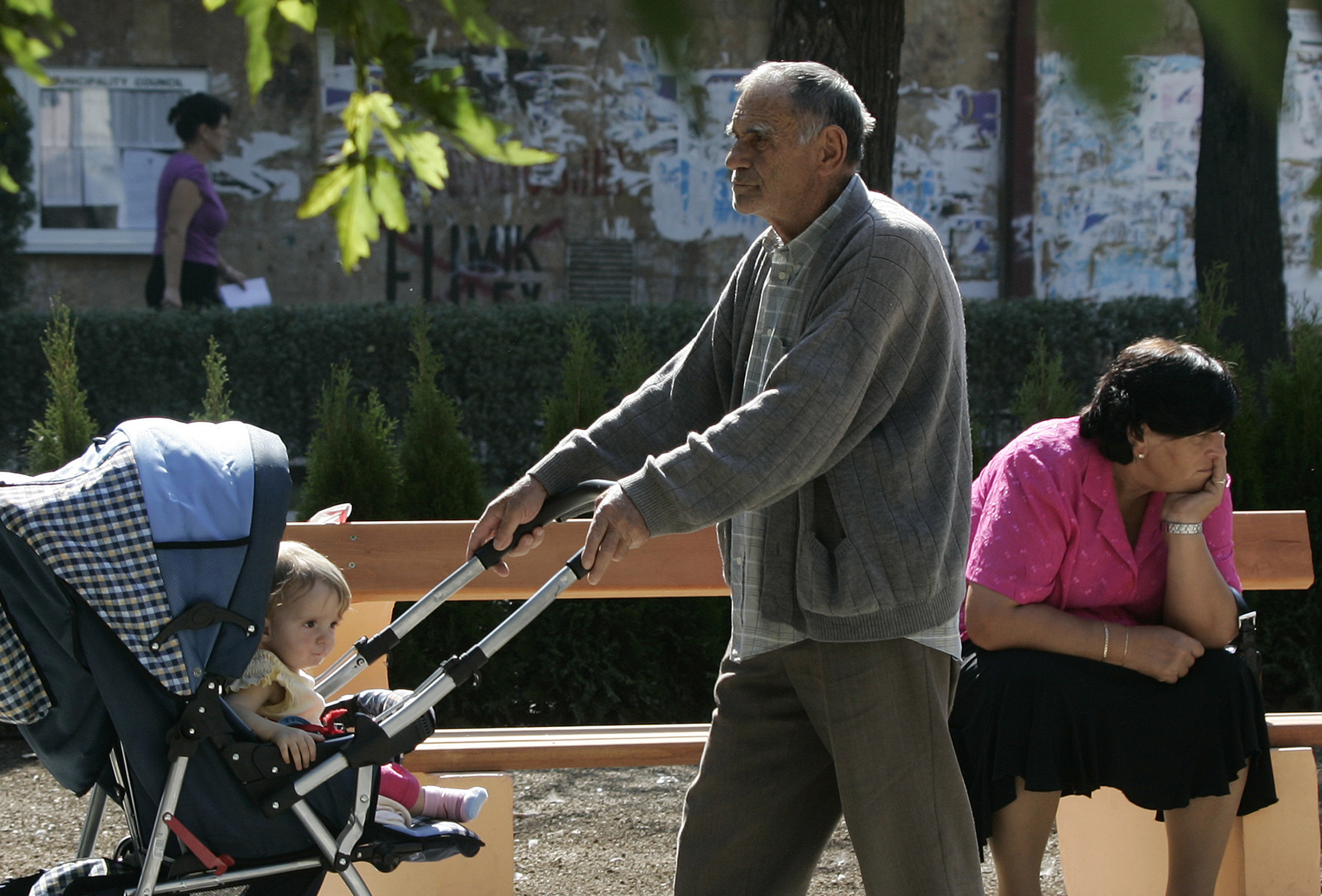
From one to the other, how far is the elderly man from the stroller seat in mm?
475

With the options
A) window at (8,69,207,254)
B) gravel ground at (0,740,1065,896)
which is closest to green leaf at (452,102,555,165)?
gravel ground at (0,740,1065,896)

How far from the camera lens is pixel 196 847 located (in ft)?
7.84

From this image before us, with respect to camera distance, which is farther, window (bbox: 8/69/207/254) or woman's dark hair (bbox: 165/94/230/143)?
window (bbox: 8/69/207/254)

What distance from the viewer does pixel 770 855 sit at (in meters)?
2.61

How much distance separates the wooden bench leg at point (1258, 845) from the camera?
10.8ft

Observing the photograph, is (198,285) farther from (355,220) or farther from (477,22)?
(477,22)

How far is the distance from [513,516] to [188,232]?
862 centimetres

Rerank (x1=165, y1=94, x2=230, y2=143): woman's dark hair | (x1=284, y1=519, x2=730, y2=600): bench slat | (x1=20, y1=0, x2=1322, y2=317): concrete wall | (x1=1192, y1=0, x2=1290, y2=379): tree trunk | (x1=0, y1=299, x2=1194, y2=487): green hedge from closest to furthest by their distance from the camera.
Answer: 1. (x1=284, y1=519, x2=730, y2=600): bench slat
2. (x1=1192, y1=0, x2=1290, y2=379): tree trunk
3. (x1=0, y1=299, x2=1194, y2=487): green hedge
4. (x1=165, y1=94, x2=230, y2=143): woman's dark hair
5. (x1=20, y1=0, x2=1322, y2=317): concrete wall

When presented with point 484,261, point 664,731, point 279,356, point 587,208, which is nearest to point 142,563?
point 664,731

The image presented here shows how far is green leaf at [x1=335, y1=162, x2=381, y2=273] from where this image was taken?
7.29 ft

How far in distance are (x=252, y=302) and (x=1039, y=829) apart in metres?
8.59

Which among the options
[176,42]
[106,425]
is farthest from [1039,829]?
[176,42]

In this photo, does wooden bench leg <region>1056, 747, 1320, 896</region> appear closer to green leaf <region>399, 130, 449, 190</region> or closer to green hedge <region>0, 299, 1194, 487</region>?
green leaf <region>399, 130, 449, 190</region>

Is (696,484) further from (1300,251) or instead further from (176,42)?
(176,42)
